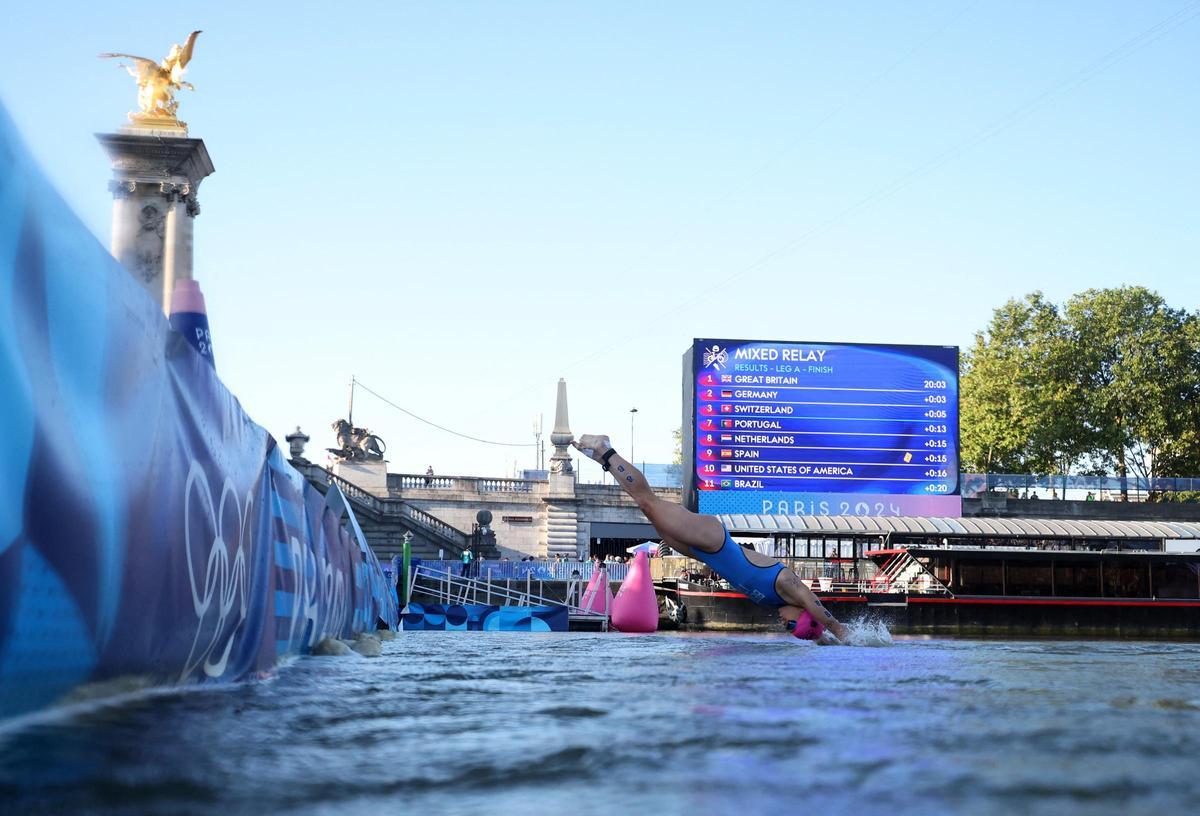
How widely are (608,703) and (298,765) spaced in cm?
209

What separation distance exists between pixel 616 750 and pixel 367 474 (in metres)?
49.5

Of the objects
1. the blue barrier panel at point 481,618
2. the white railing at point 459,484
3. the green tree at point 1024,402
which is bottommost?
the blue barrier panel at point 481,618

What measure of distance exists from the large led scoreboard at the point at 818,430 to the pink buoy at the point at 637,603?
236 inches

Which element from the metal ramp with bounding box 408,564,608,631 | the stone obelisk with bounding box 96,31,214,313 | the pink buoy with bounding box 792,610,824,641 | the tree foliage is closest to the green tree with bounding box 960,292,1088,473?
the tree foliage

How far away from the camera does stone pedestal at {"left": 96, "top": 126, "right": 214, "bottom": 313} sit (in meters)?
28.6

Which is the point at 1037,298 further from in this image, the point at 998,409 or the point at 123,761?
the point at 123,761

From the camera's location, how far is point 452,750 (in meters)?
3.55

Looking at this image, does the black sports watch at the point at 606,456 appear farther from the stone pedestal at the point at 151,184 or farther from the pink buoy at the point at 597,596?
the pink buoy at the point at 597,596

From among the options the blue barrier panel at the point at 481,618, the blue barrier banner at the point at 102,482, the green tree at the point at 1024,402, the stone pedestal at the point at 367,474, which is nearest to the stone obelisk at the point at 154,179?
the blue barrier panel at the point at 481,618

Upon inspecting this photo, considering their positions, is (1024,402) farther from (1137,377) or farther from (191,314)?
(191,314)

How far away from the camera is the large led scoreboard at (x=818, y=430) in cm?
3419

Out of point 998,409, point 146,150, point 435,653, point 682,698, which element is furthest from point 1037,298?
point 682,698

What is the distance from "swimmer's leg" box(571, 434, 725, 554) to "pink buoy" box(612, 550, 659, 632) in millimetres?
13279

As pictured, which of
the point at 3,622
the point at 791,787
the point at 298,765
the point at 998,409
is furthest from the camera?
the point at 998,409
